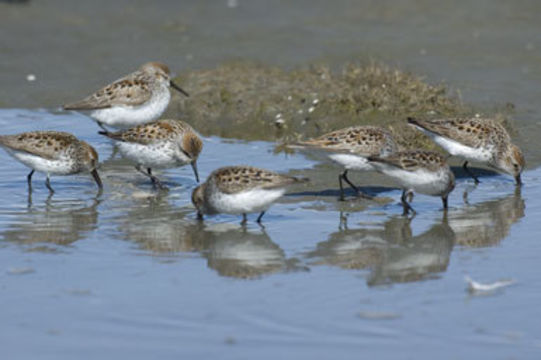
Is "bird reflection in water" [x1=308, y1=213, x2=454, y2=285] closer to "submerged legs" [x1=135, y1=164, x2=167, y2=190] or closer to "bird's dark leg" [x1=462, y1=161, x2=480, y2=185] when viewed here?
"bird's dark leg" [x1=462, y1=161, x2=480, y2=185]

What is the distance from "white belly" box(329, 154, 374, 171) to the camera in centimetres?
1412

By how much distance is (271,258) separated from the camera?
1105 cm

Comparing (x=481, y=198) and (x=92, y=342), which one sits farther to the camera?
(x=481, y=198)

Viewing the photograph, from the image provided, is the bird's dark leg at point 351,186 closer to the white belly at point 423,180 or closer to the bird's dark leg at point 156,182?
the white belly at point 423,180

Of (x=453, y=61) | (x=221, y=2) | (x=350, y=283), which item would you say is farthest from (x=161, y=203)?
(x=221, y=2)

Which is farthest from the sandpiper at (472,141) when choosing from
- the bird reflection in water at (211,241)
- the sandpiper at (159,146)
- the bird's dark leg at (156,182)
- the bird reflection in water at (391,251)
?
the bird reflection in water at (211,241)

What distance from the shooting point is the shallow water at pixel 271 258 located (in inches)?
341

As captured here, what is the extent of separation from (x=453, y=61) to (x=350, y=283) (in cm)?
1263

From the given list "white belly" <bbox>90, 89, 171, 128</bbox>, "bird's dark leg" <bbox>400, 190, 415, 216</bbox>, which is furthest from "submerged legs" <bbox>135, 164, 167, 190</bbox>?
"bird's dark leg" <bbox>400, 190, 415, 216</bbox>

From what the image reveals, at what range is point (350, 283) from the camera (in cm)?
1012

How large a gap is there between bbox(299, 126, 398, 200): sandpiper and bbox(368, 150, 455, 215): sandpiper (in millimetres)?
783

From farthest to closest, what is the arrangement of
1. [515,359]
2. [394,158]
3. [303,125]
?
[303,125], [394,158], [515,359]

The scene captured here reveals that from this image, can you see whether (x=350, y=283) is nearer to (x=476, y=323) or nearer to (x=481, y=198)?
(x=476, y=323)

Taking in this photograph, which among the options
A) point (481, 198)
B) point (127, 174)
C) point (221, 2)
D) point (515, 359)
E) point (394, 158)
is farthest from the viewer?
point (221, 2)
